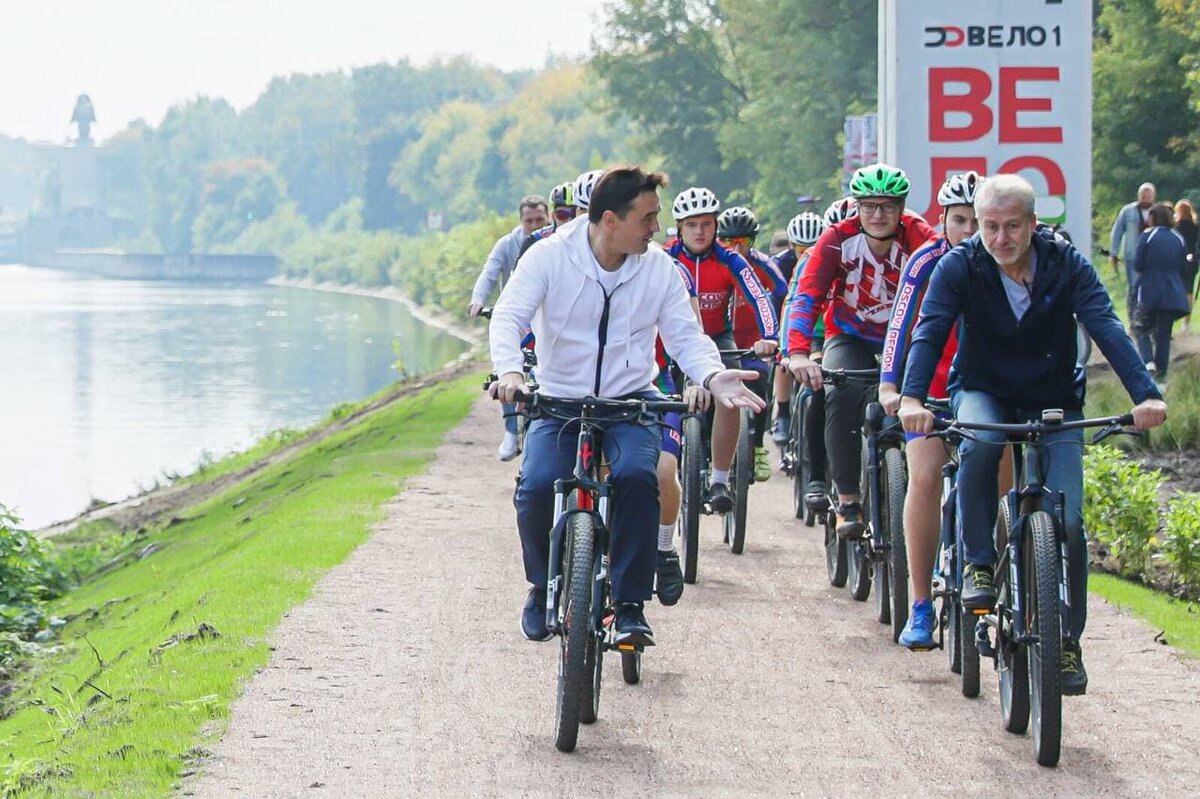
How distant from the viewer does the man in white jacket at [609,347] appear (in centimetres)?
718

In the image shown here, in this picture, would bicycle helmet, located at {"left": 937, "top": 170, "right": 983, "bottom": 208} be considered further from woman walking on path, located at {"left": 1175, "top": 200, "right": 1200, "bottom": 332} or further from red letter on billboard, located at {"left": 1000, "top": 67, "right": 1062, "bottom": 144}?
woman walking on path, located at {"left": 1175, "top": 200, "right": 1200, "bottom": 332}

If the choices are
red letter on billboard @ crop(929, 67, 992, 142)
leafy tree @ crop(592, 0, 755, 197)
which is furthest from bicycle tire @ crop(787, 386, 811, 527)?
leafy tree @ crop(592, 0, 755, 197)

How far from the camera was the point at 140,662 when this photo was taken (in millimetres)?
9781

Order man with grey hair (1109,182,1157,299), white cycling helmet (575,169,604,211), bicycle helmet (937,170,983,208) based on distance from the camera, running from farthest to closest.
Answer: man with grey hair (1109,182,1157,299) → white cycling helmet (575,169,604,211) → bicycle helmet (937,170,983,208)

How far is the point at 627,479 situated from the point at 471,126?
166 meters

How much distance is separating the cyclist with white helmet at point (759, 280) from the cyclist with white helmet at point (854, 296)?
7.01 ft

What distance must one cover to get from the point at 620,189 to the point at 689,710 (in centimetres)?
189

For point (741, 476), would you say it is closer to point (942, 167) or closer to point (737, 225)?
point (737, 225)

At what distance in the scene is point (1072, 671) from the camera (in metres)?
6.73

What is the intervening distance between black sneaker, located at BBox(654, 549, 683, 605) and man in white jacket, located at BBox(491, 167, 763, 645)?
36.6 inches

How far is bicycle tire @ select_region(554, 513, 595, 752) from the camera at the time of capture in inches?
270

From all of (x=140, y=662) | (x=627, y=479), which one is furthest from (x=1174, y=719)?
(x=140, y=662)

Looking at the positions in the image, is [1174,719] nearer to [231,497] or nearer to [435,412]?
[231,497]

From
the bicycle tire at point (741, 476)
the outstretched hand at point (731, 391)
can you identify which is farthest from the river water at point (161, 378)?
the outstretched hand at point (731, 391)
